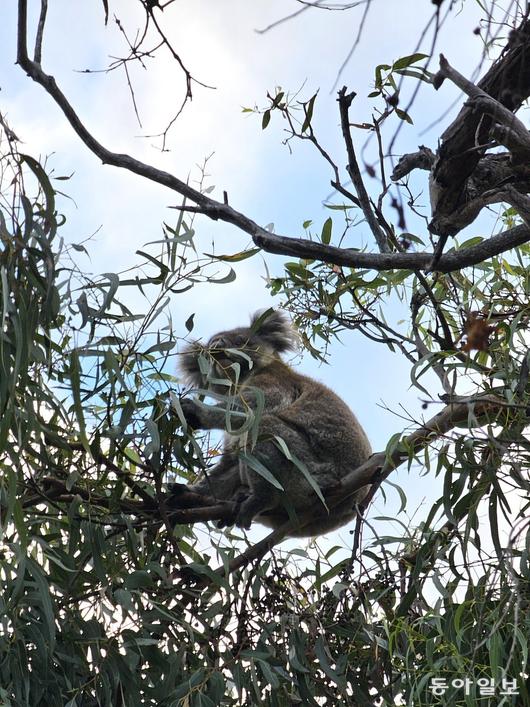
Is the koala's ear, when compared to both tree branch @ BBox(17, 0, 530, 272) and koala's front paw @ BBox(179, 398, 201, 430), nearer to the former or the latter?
koala's front paw @ BBox(179, 398, 201, 430)

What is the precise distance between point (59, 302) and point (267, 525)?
73.2 inches

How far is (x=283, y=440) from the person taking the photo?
3658 mm

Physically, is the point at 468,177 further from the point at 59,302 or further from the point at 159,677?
the point at 159,677

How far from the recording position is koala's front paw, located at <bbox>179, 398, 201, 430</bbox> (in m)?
3.70

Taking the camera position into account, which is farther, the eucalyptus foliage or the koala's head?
the koala's head

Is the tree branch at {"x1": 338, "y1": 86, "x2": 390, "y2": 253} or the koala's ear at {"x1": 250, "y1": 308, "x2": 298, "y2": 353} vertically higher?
the koala's ear at {"x1": 250, "y1": 308, "x2": 298, "y2": 353}

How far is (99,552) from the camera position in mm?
2824

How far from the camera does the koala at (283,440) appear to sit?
367 centimetres

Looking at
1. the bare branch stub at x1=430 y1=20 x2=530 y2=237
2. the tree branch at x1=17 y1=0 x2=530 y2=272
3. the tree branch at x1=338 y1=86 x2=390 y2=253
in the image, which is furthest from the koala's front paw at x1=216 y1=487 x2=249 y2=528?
the bare branch stub at x1=430 y1=20 x2=530 y2=237

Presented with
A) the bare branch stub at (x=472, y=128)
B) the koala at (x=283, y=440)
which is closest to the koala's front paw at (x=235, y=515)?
the koala at (x=283, y=440)

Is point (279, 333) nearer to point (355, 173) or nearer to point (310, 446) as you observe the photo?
point (310, 446)

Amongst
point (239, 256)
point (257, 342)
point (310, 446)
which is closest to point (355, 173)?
point (239, 256)

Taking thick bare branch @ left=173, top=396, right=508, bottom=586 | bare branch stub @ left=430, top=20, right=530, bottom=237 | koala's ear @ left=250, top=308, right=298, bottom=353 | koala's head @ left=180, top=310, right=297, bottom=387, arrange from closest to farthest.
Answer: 1. bare branch stub @ left=430, top=20, right=530, bottom=237
2. thick bare branch @ left=173, top=396, right=508, bottom=586
3. koala's head @ left=180, top=310, right=297, bottom=387
4. koala's ear @ left=250, top=308, right=298, bottom=353

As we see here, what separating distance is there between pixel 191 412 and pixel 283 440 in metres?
0.40
